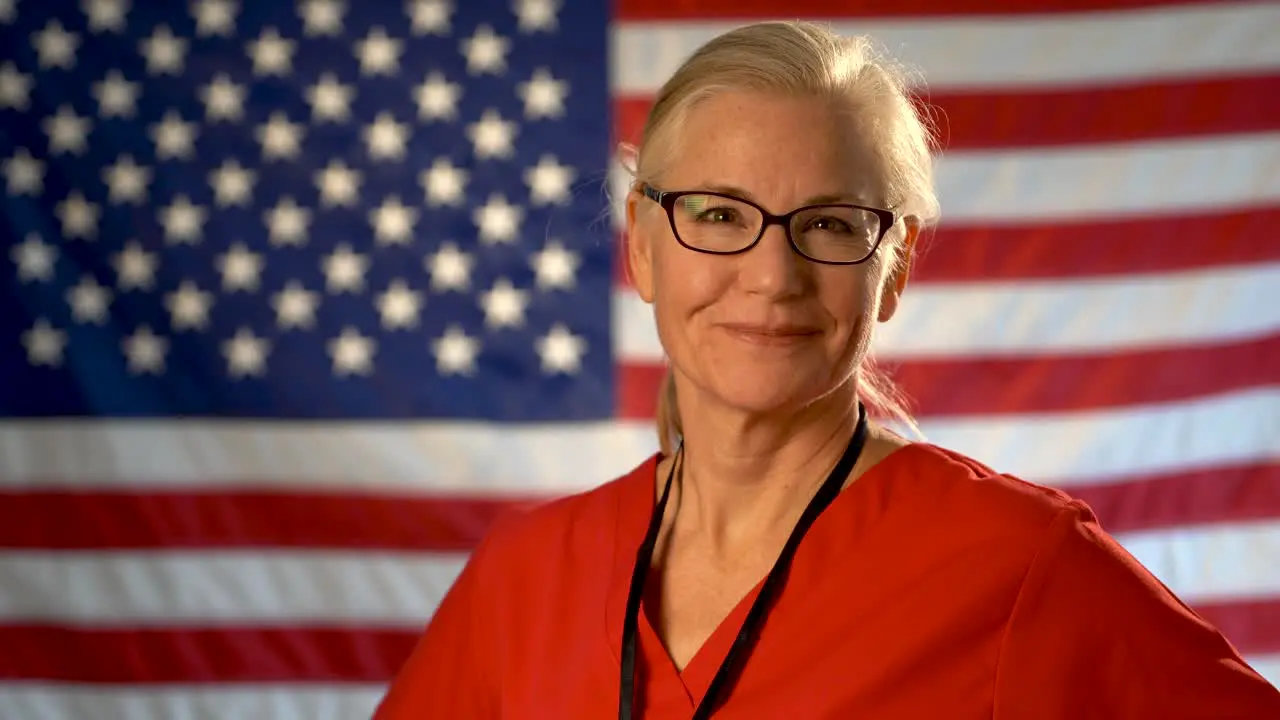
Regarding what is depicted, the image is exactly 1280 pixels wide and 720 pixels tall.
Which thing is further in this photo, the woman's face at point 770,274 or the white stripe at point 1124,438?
the white stripe at point 1124,438

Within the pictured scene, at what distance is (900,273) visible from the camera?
1.44 m

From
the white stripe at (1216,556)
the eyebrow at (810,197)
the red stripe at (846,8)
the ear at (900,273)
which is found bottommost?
the white stripe at (1216,556)

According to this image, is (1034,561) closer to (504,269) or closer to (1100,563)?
(1100,563)

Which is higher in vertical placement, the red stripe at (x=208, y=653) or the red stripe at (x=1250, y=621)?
the red stripe at (x=1250, y=621)

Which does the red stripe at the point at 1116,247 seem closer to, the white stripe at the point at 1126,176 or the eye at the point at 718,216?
the white stripe at the point at 1126,176

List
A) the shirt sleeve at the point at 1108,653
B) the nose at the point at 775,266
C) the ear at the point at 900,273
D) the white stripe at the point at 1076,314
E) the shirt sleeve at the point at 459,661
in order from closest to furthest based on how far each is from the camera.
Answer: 1. the shirt sleeve at the point at 1108,653
2. the nose at the point at 775,266
3. the ear at the point at 900,273
4. the shirt sleeve at the point at 459,661
5. the white stripe at the point at 1076,314

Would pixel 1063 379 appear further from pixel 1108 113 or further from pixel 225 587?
pixel 225 587

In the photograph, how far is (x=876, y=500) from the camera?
137 cm

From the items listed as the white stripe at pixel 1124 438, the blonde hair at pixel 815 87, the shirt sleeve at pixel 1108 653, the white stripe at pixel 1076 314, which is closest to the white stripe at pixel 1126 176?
the white stripe at pixel 1076 314

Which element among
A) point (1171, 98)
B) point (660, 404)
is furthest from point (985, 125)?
point (660, 404)

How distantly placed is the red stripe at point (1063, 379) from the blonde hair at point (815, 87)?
4.07 ft

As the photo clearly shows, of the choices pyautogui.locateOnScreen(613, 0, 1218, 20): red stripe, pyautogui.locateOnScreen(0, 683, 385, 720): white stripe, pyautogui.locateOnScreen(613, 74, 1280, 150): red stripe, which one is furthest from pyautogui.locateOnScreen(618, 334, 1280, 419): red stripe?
pyautogui.locateOnScreen(0, 683, 385, 720): white stripe

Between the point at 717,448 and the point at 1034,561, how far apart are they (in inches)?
13.9

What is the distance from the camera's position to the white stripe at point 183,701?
→ 269cm
